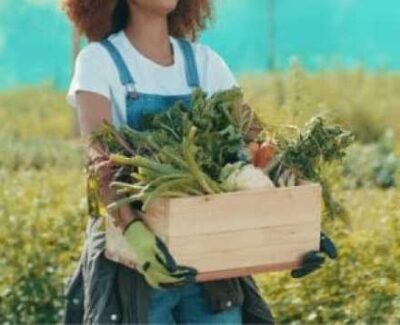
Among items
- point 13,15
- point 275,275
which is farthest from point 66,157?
point 275,275

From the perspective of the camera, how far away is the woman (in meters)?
3.79

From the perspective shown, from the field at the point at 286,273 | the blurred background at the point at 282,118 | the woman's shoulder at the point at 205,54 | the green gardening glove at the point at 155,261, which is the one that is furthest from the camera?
the blurred background at the point at 282,118

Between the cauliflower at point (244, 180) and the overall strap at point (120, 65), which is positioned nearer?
the cauliflower at point (244, 180)

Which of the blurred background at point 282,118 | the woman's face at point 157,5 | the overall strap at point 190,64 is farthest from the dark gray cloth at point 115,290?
the blurred background at point 282,118

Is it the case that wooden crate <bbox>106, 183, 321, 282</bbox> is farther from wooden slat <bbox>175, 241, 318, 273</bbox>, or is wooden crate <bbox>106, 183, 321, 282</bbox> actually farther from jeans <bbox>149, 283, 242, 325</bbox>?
jeans <bbox>149, 283, 242, 325</bbox>

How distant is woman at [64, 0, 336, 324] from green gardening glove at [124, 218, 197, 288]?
0.22 feet

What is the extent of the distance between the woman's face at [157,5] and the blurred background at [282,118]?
1425mm

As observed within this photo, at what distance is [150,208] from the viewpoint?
357cm

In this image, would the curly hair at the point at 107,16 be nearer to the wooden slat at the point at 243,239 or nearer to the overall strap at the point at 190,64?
the overall strap at the point at 190,64

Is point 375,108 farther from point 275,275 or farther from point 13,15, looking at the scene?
point 275,275

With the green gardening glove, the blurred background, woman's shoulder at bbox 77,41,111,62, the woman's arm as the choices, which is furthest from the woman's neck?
the blurred background

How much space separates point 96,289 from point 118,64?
564 millimetres

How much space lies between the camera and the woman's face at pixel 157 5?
12.8ft

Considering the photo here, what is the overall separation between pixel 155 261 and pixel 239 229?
23cm
